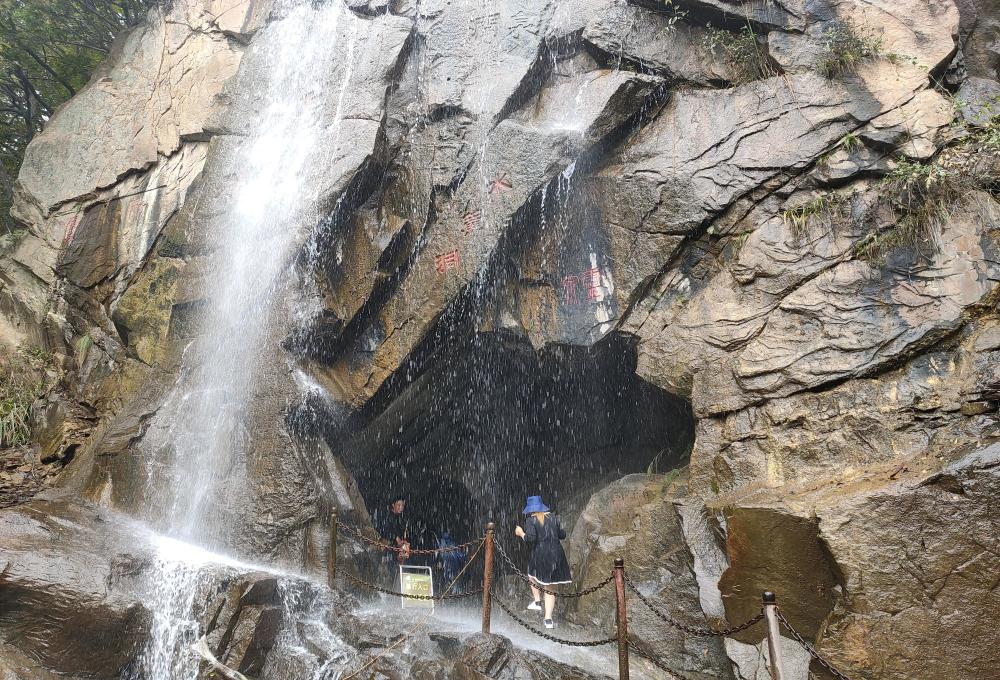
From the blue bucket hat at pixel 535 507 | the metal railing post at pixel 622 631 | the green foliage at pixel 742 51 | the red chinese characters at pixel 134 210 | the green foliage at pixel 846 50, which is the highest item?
the green foliage at pixel 742 51

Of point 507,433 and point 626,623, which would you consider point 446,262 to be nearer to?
point 507,433

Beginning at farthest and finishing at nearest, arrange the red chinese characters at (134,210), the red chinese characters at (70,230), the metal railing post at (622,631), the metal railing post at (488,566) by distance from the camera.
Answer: the red chinese characters at (70,230)
the red chinese characters at (134,210)
the metal railing post at (488,566)
the metal railing post at (622,631)

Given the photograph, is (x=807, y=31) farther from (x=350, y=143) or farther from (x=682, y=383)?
(x=350, y=143)

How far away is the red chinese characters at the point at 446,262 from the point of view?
9.19m

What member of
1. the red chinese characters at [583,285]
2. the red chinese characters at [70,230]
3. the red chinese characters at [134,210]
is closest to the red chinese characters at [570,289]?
the red chinese characters at [583,285]

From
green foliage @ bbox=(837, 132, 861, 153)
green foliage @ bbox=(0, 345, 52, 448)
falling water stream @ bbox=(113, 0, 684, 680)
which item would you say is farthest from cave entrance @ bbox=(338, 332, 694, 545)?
green foliage @ bbox=(0, 345, 52, 448)

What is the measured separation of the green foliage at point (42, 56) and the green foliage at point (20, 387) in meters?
4.35

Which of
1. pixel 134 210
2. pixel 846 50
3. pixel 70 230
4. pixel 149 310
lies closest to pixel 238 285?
pixel 149 310

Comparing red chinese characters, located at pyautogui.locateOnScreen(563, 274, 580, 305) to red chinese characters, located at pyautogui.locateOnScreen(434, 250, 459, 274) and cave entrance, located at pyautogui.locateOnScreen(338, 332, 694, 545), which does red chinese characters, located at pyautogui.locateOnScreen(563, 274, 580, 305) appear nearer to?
cave entrance, located at pyautogui.locateOnScreen(338, 332, 694, 545)

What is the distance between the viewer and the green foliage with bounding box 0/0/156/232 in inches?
534

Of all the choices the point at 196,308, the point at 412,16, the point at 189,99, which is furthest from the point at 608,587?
the point at 189,99

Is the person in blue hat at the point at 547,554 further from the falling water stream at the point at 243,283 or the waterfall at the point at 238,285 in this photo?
the waterfall at the point at 238,285

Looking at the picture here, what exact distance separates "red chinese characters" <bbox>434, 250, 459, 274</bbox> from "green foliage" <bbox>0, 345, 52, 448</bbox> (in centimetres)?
709

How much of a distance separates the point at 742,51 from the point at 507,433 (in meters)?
7.15
